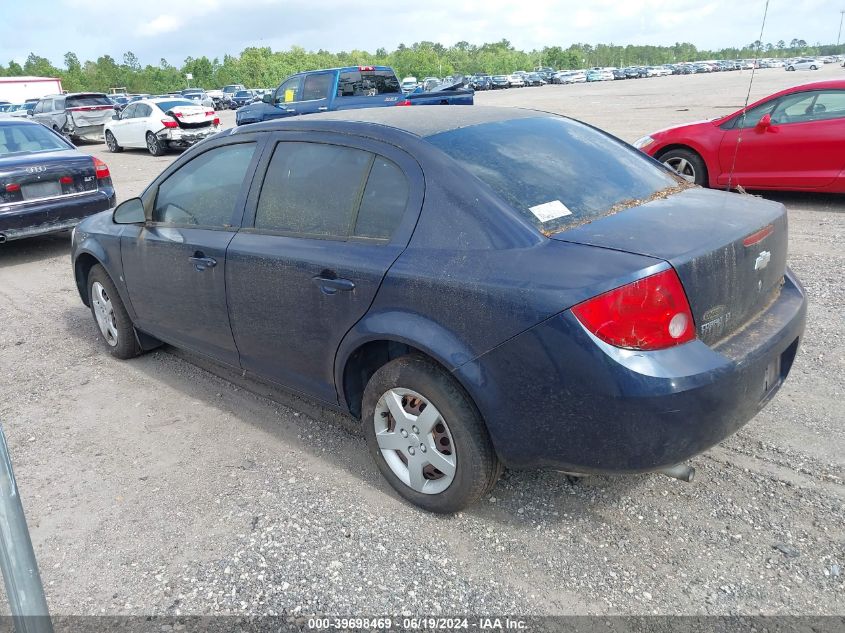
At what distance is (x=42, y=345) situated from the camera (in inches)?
208

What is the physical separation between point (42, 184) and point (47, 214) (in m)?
0.36

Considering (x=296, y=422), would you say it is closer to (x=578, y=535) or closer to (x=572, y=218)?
(x=578, y=535)

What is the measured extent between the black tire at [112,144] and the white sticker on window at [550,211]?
21.1 metres

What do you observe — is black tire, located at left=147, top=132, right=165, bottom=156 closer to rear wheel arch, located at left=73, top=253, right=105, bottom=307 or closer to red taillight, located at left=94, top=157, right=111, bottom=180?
red taillight, located at left=94, top=157, right=111, bottom=180

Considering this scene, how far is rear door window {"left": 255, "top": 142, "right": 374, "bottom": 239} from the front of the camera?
10.1 feet

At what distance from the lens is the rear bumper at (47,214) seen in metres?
7.41

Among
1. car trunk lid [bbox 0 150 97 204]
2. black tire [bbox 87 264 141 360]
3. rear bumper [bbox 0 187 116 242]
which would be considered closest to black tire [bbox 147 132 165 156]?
car trunk lid [bbox 0 150 97 204]

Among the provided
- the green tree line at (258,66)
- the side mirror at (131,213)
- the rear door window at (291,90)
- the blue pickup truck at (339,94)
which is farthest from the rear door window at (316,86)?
the green tree line at (258,66)

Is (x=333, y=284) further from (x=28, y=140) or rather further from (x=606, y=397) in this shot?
(x=28, y=140)

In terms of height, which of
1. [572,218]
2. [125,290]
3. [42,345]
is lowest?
[42,345]

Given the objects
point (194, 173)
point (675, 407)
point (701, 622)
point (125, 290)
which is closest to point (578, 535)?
point (701, 622)

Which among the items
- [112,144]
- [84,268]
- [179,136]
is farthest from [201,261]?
[112,144]

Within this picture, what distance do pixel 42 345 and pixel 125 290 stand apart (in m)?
1.34

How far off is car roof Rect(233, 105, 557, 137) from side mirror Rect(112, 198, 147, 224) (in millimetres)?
901
